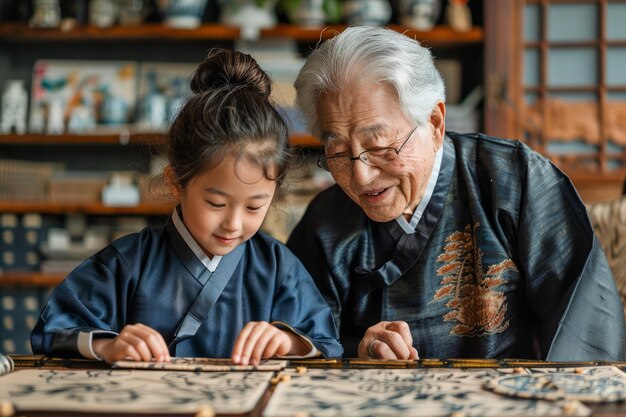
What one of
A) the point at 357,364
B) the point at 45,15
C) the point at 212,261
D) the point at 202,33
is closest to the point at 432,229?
the point at 212,261

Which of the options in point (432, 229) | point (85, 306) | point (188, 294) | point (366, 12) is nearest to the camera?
point (85, 306)

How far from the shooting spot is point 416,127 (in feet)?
5.68

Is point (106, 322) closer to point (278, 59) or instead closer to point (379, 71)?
point (379, 71)

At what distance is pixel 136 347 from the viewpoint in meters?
1.27

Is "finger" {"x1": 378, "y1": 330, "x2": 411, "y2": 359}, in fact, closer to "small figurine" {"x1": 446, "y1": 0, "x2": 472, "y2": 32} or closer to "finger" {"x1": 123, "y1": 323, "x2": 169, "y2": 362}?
"finger" {"x1": 123, "y1": 323, "x2": 169, "y2": 362}

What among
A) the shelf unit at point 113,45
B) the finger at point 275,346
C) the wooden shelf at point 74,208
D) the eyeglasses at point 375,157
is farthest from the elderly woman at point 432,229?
the wooden shelf at point 74,208

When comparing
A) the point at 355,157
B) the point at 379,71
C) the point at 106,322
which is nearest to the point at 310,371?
the point at 106,322

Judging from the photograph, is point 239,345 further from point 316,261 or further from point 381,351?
point 316,261

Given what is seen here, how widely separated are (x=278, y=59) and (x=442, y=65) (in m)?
0.80

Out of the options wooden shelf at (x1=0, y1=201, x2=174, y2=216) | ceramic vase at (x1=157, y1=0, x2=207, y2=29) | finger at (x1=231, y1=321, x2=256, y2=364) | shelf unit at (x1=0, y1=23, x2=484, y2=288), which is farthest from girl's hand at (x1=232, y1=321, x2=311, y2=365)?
ceramic vase at (x1=157, y1=0, x2=207, y2=29)

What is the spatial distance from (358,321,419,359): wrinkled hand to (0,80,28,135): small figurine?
3.09 m

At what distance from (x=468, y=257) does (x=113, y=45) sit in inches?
116

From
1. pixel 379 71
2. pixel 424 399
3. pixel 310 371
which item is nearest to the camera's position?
pixel 424 399

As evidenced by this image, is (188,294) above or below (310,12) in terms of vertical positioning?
below
